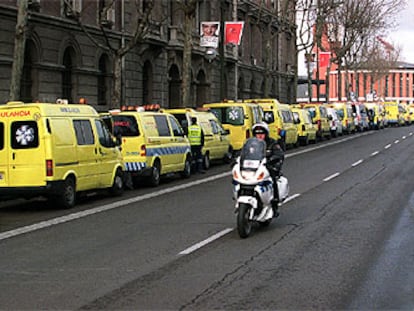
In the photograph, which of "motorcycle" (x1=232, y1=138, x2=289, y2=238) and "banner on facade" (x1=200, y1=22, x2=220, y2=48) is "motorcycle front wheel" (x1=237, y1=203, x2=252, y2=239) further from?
"banner on facade" (x1=200, y1=22, x2=220, y2=48)

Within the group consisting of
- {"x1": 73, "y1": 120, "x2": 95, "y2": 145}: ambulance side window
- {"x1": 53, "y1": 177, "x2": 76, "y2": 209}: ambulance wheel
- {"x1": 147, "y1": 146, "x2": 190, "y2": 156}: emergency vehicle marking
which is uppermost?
{"x1": 73, "y1": 120, "x2": 95, "y2": 145}: ambulance side window

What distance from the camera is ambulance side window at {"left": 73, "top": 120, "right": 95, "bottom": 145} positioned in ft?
52.2

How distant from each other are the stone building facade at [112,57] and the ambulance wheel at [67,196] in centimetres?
1225

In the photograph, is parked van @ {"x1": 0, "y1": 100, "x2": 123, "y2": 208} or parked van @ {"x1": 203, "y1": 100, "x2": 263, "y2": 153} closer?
parked van @ {"x1": 0, "y1": 100, "x2": 123, "y2": 208}

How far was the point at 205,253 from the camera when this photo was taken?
400 inches

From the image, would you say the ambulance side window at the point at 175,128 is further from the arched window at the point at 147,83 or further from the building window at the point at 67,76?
the arched window at the point at 147,83

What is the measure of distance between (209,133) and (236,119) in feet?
11.7

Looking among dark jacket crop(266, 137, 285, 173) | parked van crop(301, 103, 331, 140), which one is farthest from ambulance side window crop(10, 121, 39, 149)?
parked van crop(301, 103, 331, 140)

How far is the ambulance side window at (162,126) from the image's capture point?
20.1 m

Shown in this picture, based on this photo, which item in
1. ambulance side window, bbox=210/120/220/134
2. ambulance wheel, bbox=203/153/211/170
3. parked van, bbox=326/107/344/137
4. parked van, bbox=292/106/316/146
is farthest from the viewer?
parked van, bbox=326/107/344/137

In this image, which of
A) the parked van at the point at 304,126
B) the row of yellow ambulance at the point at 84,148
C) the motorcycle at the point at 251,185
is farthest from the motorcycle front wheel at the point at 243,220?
the parked van at the point at 304,126

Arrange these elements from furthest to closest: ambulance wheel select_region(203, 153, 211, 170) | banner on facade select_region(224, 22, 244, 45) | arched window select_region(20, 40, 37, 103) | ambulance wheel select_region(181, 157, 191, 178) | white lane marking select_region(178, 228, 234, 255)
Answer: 1. banner on facade select_region(224, 22, 244, 45)
2. arched window select_region(20, 40, 37, 103)
3. ambulance wheel select_region(203, 153, 211, 170)
4. ambulance wheel select_region(181, 157, 191, 178)
5. white lane marking select_region(178, 228, 234, 255)

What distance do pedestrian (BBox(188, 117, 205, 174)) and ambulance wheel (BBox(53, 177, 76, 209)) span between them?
748 cm

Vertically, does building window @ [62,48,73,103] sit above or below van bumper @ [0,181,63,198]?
above
